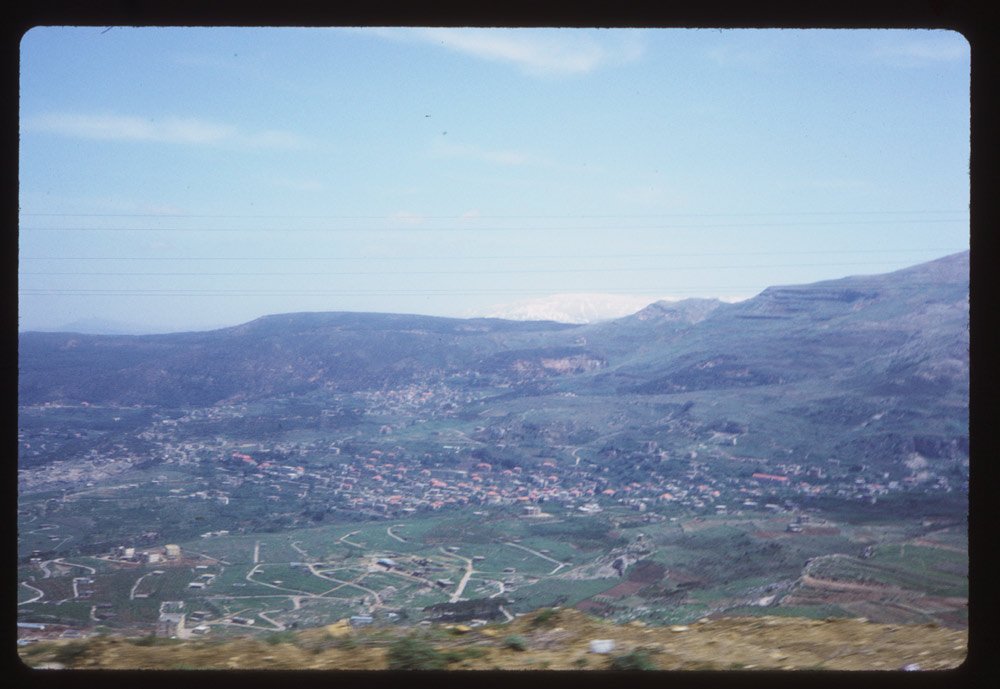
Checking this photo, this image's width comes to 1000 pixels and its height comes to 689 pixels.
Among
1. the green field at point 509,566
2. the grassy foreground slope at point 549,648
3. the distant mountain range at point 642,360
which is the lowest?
the green field at point 509,566

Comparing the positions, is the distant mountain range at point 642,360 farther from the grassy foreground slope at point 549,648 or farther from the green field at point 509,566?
the grassy foreground slope at point 549,648

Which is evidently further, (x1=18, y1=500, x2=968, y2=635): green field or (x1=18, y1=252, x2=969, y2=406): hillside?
(x1=18, y1=252, x2=969, y2=406): hillside

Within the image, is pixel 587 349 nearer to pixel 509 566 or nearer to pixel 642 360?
pixel 642 360

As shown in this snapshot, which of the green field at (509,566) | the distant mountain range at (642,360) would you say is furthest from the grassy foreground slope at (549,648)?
the distant mountain range at (642,360)

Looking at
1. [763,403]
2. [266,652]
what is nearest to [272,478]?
[763,403]

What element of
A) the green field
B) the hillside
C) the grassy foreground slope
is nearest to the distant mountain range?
the hillside

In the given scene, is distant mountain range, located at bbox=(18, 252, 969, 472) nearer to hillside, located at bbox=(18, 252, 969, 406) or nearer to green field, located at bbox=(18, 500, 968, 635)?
hillside, located at bbox=(18, 252, 969, 406)

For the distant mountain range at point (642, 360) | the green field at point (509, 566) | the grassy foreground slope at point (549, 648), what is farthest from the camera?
the distant mountain range at point (642, 360)

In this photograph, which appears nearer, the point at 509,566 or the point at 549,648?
the point at 549,648

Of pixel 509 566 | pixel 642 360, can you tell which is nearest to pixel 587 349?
pixel 642 360

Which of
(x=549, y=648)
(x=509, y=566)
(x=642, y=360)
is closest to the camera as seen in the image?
(x=549, y=648)
